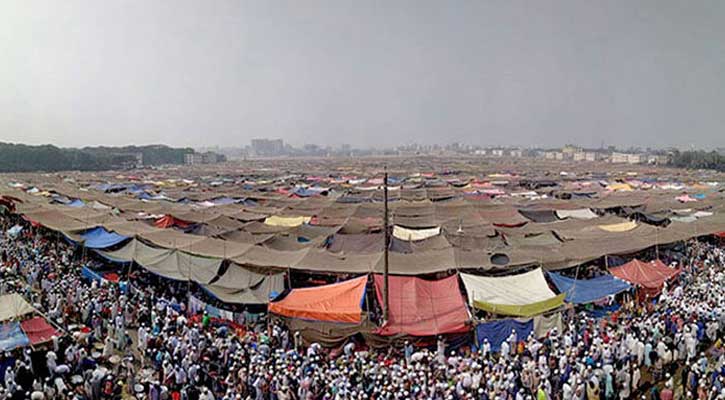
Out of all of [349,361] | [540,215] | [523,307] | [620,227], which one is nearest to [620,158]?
[540,215]

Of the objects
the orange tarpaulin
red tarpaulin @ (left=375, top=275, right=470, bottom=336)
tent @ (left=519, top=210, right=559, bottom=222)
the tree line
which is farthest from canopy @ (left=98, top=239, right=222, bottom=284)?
the tree line

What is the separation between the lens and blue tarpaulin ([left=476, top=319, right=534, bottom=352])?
11164mm

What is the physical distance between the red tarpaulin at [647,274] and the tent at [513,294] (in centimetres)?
321

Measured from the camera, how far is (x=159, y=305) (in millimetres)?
13320

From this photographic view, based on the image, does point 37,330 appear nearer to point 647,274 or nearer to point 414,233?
point 414,233

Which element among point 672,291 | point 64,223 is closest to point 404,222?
point 672,291

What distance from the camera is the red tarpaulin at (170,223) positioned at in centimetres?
A: 2348

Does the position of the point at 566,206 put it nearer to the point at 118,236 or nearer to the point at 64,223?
the point at 118,236

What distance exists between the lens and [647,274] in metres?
15.2

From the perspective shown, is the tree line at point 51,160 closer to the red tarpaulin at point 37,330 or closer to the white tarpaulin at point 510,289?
the red tarpaulin at point 37,330

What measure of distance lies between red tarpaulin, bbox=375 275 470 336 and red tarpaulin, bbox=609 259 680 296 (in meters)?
5.85

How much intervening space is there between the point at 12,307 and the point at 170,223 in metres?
12.8

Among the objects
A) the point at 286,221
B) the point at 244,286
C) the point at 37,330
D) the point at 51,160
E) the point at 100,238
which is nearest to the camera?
the point at 37,330

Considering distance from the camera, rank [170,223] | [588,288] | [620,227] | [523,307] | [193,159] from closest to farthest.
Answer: [523,307] < [588,288] < [620,227] < [170,223] < [193,159]
